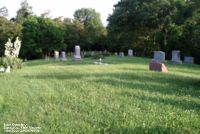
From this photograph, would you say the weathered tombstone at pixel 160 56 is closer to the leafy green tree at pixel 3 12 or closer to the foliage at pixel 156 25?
the foliage at pixel 156 25

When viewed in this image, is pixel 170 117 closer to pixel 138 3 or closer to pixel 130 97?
pixel 130 97

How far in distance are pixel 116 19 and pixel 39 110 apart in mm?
39788

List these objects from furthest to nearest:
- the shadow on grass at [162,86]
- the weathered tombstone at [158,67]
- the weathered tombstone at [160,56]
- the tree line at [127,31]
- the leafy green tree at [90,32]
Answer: the leafy green tree at [90,32] < the tree line at [127,31] < the weathered tombstone at [160,56] < the weathered tombstone at [158,67] < the shadow on grass at [162,86]

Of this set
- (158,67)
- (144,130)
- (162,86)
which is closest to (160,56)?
(158,67)

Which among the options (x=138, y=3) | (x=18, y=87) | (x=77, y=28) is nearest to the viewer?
(x=18, y=87)

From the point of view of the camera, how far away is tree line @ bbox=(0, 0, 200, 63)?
39.2m

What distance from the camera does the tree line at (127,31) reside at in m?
39.2

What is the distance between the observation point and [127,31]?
161ft

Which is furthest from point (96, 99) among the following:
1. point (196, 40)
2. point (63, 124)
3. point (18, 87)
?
point (196, 40)

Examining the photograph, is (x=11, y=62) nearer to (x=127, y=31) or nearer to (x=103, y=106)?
(x=103, y=106)

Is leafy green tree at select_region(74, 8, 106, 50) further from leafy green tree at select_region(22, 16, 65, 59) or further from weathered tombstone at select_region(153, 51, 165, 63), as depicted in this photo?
weathered tombstone at select_region(153, 51, 165, 63)

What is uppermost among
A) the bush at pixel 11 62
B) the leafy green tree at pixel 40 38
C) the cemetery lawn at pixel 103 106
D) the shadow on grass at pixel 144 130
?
the leafy green tree at pixel 40 38

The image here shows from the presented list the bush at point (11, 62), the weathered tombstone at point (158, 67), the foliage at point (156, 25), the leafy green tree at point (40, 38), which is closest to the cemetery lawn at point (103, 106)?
the weathered tombstone at point (158, 67)

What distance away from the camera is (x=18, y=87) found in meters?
12.9
